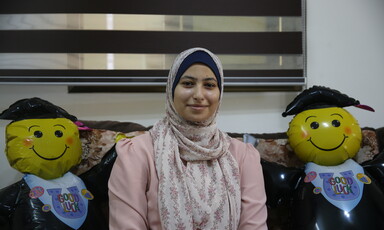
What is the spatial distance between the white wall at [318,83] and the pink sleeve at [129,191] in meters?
0.74

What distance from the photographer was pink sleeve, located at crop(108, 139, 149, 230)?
1176 mm

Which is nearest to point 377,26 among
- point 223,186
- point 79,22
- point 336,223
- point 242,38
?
point 242,38

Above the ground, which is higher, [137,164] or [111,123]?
[111,123]

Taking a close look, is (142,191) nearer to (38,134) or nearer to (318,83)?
(38,134)

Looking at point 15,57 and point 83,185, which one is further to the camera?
point 15,57

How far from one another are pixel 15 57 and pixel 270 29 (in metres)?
1.32

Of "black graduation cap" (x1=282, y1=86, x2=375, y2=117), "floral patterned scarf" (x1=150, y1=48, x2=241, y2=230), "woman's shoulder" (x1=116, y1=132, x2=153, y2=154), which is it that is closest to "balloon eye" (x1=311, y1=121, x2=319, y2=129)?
"black graduation cap" (x1=282, y1=86, x2=375, y2=117)

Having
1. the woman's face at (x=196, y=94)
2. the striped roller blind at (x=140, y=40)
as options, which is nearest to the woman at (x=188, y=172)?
the woman's face at (x=196, y=94)

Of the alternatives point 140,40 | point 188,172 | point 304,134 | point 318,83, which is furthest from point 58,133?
point 318,83

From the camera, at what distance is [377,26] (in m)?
2.10

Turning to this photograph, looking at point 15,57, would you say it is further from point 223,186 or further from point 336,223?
point 336,223

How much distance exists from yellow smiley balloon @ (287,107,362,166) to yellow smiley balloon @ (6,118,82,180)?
926 mm

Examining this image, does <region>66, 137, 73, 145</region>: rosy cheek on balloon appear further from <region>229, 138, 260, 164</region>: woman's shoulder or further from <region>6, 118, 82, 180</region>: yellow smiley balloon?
<region>229, 138, 260, 164</region>: woman's shoulder

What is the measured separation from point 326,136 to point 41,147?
1.10 m
